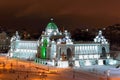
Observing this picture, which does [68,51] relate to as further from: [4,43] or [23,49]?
[4,43]

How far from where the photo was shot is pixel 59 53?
221 feet

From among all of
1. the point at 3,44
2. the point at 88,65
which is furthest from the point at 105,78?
the point at 3,44

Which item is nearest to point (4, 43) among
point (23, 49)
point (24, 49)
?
point (23, 49)

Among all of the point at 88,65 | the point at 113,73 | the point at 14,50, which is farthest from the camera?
the point at 14,50

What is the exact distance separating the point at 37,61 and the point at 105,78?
2855 centimetres

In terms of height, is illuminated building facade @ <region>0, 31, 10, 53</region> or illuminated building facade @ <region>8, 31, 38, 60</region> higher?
illuminated building facade @ <region>0, 31, 10, 53</region>

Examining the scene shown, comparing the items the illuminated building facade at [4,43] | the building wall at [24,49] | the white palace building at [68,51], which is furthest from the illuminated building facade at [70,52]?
the illuminated building facade at [4,43]

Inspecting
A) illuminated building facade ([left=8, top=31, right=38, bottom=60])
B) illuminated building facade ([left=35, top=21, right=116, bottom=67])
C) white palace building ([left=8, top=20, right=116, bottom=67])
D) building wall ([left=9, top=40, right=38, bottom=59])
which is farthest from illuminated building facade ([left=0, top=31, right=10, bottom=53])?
illuminated building facade ([left=35, top=21, right=116, bottom=67])

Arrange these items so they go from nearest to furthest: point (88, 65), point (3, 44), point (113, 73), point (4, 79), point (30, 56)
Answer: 1. point (4, 79)
2. point (113, 73)
3. point (88, 65)
4. point (30, 56)
5. point (3, 44)

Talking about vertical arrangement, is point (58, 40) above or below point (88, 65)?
above

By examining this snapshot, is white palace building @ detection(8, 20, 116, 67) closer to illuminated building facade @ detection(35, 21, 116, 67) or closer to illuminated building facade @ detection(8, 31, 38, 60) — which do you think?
illuminated building facade @ detection(35, 21, 116, 67)

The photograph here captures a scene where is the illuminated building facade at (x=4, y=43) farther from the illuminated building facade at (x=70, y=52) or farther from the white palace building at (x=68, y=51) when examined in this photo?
the illuminated building facade at (x=70, y=52)

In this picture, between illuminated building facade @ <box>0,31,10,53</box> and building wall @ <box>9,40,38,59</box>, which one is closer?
building wall @ <box>9,40,38,59</box>

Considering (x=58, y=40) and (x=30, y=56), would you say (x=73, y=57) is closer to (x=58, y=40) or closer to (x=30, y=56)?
(x=58, y=40)
